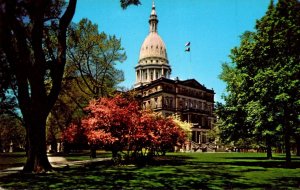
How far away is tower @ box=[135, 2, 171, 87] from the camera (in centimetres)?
13788

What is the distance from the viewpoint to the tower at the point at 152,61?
137875mm

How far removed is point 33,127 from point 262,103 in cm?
1455

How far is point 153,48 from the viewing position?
140625mm

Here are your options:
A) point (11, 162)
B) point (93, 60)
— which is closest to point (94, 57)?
point (93, 60)

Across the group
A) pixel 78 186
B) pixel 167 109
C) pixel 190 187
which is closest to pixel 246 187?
pixel 190 187

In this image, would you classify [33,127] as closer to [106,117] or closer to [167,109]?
[106,117]

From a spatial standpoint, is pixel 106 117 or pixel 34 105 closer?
pixel 34 105

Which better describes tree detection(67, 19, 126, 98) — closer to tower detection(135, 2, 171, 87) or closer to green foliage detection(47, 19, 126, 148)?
green foliage detection(47, 19, 126, 148)

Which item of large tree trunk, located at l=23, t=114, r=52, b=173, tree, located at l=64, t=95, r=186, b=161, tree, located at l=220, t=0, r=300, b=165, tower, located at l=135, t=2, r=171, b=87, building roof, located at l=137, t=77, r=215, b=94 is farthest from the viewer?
tower, located at l=135, t=2, r=171, b=87

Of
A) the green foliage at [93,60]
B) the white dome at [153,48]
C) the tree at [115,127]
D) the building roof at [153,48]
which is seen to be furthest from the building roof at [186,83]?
the tree at [115,127]

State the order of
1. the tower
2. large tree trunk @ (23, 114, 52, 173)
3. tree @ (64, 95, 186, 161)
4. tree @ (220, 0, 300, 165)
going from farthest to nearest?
the tower < tree @ (64, 95, 186, 161) < tree @ (220, 0, 300, 165) < large tree trunk @ (23, 114, 52, 173)

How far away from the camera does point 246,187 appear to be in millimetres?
12383

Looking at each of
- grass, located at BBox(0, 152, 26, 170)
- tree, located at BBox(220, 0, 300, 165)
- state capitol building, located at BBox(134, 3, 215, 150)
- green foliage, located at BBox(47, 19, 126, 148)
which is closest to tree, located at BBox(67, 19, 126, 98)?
green foliage, located at BBox(47, 19, 126, 148)

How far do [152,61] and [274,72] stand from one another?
11764 centimetres
